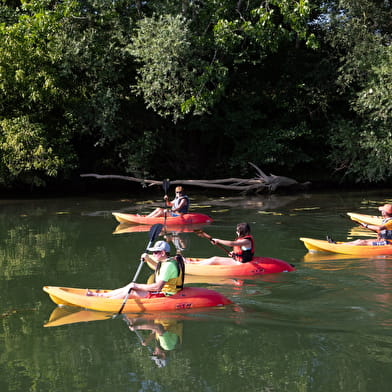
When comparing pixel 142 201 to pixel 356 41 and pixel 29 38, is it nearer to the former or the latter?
pixel 29 38

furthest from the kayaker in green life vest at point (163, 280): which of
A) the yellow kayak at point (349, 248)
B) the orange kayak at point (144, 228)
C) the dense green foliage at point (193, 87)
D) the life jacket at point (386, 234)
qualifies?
the dense green foliage at point (193, 87)

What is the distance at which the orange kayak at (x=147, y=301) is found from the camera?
799 centimetres

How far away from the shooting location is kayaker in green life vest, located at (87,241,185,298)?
794 cm

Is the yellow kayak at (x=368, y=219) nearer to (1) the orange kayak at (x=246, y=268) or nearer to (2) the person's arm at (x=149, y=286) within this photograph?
(1) the orange kayak at (x=246, y=268)

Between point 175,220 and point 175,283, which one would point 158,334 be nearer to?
point 175,283

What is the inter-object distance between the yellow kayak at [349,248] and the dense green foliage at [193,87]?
11102mm

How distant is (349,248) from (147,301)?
17.3 ft

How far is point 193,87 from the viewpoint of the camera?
22.8 metres

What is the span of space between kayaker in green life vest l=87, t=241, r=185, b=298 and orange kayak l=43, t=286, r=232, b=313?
12 centimetres

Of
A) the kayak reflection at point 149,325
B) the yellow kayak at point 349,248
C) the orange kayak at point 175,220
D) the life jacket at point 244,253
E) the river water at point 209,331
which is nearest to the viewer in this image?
the river water at point 209,331

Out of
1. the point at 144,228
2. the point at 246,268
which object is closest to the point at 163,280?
the point at 246,268

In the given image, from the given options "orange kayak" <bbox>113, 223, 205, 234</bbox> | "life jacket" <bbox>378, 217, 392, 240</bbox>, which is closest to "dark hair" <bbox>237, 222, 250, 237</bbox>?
"life jacket" <bbox>378, 217, 392, 240</bbox>

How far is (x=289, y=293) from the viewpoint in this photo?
8883 mm

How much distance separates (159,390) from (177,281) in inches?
98.0
